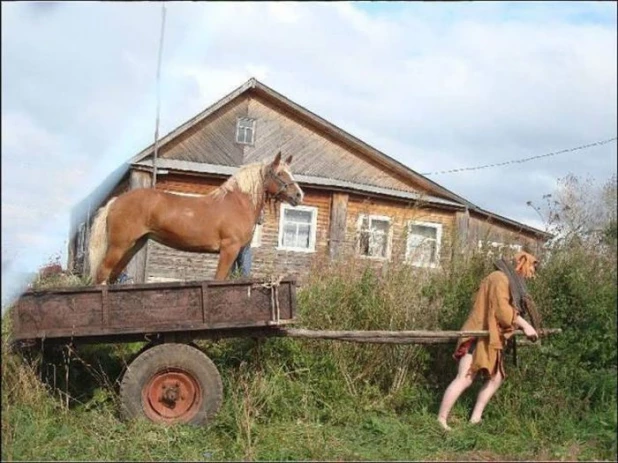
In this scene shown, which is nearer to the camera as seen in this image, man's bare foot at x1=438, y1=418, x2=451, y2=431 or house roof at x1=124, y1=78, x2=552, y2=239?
man's bare foot at x1=438, y1=418, x2=451, y2=431

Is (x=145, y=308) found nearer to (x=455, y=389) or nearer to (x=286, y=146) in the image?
(x=455, y=389)

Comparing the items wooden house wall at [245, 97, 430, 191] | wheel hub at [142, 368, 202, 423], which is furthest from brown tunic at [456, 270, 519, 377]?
wooden house wall at [245, 97, 430, 191]

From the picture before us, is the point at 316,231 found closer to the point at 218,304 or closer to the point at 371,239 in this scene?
the point at 371,239

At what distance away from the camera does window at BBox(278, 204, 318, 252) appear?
20.8 meters

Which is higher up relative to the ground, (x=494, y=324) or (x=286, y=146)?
(x=286, y=146)

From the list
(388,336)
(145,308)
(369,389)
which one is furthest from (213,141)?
(145,308)

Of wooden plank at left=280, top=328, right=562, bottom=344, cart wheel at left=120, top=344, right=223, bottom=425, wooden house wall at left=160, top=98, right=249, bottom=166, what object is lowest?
cart wheel at left=120, top=344, right=223, bottom=425

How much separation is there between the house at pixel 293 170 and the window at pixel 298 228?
3 cm

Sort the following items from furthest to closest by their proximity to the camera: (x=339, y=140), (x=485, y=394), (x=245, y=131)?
(x=339, y=140)
(x=245, y=131)
(x=485, y=394)

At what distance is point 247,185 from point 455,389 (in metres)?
2.83

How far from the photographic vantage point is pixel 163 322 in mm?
6652

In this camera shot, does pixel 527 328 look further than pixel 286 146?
No

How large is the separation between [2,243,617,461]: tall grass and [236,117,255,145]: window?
1323 centimetres

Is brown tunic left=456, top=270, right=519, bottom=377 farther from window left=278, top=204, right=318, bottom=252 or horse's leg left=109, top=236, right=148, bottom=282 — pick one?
window left=278, top=204, right=318, bottom=252
